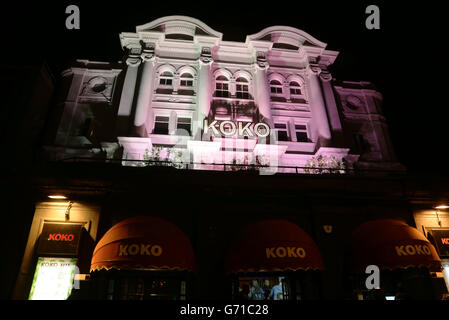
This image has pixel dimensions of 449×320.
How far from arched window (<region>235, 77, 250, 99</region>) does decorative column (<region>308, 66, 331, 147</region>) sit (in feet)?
14.9

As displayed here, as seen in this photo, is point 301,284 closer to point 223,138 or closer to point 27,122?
point 223,138

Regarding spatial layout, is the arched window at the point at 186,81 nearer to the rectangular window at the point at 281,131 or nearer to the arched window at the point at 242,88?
the arched window at the point at 242,88

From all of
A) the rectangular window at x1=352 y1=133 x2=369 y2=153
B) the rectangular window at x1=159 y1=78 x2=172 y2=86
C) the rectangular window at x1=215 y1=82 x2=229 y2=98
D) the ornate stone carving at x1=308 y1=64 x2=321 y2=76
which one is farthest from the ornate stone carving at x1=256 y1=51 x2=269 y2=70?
the rectangular window at x1=352 y1=133 x2=369 y2=153

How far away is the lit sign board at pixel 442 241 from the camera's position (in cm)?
1114

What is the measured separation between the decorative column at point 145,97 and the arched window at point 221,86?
178 inches

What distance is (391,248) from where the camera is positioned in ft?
30.5

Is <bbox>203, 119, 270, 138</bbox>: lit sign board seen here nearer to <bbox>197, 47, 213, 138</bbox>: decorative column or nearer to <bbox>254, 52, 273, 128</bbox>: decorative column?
<bbox>197, 47, 213, 138</bbox>: decorative column

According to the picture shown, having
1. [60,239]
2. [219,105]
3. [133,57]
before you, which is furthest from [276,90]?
[60,239]

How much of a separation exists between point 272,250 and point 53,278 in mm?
7703

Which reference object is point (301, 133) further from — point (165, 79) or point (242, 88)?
point (165, 79)

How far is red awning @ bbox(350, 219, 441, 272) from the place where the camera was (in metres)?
9.09

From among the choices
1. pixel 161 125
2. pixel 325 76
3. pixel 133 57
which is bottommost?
pixel 161 125

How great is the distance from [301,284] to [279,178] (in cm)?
401

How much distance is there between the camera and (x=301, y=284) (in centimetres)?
1045
